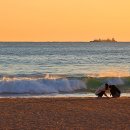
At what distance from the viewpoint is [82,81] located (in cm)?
2894

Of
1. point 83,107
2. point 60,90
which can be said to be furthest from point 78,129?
point 60,90

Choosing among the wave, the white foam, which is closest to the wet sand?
the white foam

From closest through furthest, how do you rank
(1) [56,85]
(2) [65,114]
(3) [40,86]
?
(2) [65,114], (3) [40,86], (1) [56,85]

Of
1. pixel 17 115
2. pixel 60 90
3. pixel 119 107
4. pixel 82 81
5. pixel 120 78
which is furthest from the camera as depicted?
pixel 120 78

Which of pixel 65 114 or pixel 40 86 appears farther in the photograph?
pixel 40 86

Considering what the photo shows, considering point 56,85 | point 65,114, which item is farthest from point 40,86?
point 65,114

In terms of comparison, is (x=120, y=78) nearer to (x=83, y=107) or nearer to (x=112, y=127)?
(x=83, y=107)

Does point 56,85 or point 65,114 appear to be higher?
point 56,85

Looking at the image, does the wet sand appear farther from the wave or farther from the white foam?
the wave

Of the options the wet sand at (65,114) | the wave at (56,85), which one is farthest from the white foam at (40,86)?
the wet sand at (65,114)

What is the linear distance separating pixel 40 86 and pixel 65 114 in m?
12.1

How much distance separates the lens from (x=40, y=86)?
85.9 feet

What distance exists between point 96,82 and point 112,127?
17197 mm

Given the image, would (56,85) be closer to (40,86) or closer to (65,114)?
(40,86)
